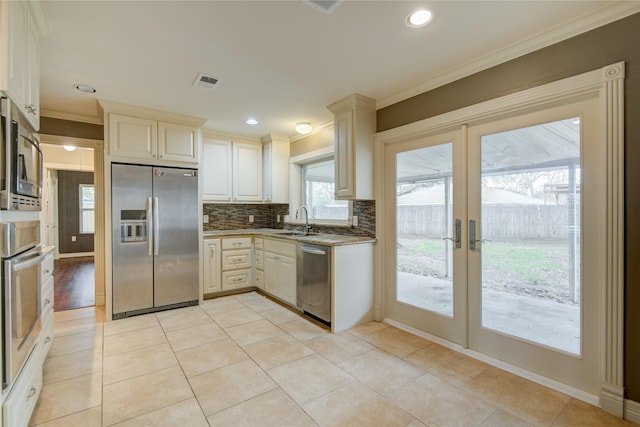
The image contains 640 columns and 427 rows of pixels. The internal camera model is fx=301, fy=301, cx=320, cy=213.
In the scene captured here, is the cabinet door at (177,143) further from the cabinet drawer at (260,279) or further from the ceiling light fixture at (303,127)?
the cabinet drawer at (260,279)

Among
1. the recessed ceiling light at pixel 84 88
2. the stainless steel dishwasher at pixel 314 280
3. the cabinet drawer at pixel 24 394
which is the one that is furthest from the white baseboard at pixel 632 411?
the recessed ceiling light at pixel 84 88

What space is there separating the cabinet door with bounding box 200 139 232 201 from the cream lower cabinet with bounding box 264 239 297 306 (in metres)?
1.06

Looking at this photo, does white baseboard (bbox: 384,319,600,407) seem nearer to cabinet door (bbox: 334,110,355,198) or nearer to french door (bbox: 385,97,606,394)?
french door (bbox: 385,97,606,394)

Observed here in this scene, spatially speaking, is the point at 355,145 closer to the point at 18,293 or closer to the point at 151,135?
the point at 151,135

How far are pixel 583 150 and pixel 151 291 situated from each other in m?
4.28

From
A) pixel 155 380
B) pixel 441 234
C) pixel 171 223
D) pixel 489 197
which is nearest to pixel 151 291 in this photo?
pixel 171 223

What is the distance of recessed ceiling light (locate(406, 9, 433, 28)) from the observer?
1847mm

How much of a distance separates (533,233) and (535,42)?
1347mm

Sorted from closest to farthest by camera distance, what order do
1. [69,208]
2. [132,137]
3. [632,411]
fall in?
[632,411]
[132,137]
[69,208]

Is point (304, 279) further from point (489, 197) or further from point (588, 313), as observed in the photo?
point (588, 313)

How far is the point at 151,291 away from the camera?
3.59 m

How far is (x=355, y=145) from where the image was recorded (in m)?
3.20

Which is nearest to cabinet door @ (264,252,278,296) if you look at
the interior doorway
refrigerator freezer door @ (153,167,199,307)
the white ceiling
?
refrigerator freezer door @ (153,167,199,307)

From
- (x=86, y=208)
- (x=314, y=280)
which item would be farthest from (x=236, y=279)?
(x=86, y=208)
